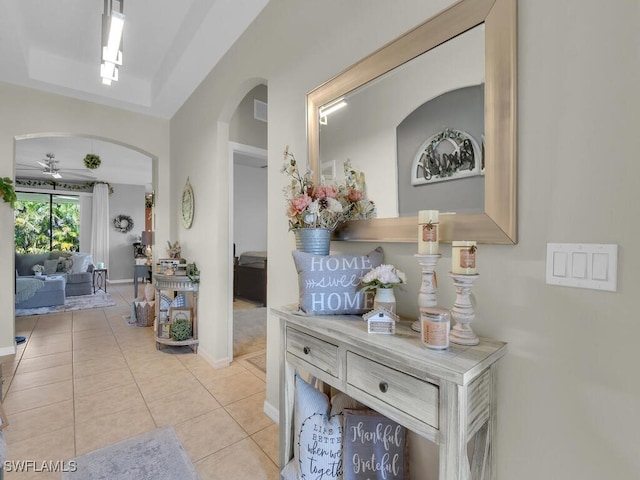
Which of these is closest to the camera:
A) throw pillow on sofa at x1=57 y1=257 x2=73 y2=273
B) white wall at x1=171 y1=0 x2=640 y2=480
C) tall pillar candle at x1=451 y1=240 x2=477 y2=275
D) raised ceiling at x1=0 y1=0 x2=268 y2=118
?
white wall at x1=171 y1=0 x2=640 y2=480

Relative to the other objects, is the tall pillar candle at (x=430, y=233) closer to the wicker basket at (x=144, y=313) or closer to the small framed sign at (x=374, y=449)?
the small framed sign at (x=374, y=449)

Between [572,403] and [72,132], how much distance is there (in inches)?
195

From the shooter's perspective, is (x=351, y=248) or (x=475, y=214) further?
A: (x=351, y=248)

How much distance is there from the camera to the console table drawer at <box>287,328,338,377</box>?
3.84ft

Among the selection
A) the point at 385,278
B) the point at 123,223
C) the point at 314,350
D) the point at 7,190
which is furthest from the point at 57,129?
the point at 123,223

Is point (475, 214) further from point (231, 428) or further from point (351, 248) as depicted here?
point (231, 428)

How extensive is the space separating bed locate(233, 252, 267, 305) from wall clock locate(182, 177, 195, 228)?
2069 mm

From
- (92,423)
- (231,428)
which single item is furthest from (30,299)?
(231,428)

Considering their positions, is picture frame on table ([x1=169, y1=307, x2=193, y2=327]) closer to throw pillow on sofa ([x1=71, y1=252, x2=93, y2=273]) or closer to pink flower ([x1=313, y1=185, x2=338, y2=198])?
pink flower ([x1=313, y1=185, x2=338, y2=198])

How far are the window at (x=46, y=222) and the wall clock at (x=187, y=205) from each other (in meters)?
6.82

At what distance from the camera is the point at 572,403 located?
0.85m

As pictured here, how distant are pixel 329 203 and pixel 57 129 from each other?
12.9 feet

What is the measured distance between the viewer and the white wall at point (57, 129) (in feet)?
10.6

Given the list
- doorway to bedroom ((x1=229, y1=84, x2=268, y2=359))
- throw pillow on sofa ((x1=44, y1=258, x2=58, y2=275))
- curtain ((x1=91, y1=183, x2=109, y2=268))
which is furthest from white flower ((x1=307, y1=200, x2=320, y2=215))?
curtain ((x1=91, y1=183, x2=109, y2=268))
